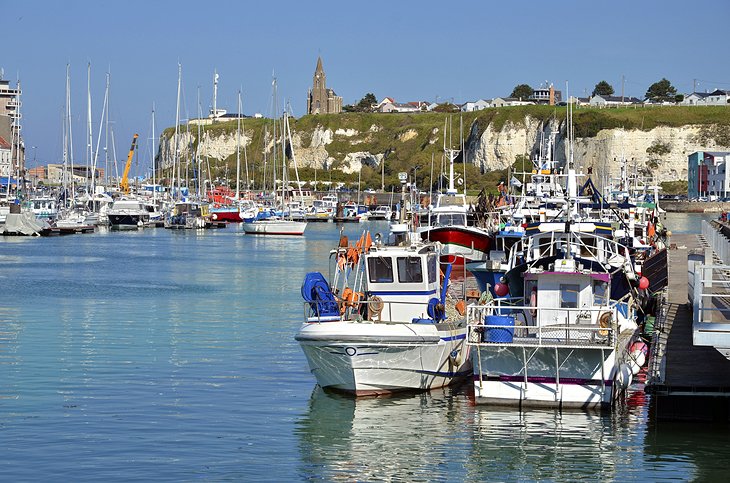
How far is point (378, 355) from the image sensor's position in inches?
896

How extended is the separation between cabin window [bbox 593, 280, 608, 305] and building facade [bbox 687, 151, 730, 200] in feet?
482

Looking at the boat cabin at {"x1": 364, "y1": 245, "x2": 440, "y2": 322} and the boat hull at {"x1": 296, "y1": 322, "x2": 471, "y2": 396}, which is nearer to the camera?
the boat hull at {"x1": 296, "y1": 322, "x2": 471, "y2": 396}

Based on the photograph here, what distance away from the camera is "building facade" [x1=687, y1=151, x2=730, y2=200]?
164 m

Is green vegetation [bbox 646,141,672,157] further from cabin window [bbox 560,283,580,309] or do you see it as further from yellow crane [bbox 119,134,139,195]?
cabin window [bbox 560,283,580,309]

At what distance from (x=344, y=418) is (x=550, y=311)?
4.86 metres

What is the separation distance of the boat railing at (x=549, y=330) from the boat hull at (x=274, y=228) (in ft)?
248

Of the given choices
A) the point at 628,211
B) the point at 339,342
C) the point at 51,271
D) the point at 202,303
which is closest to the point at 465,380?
the point at 339,342

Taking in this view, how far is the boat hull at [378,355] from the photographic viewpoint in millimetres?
22484

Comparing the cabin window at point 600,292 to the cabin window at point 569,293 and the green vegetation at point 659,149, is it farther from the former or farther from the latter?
the green vegetation at point 659,149

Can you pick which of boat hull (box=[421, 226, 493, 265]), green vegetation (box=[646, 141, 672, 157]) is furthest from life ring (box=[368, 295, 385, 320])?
green vegetation (box=[646, 141, 672, 157])

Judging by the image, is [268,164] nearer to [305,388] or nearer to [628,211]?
[628,211]

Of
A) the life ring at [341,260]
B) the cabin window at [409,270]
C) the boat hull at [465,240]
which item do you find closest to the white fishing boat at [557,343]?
the cabin window at [409,270]

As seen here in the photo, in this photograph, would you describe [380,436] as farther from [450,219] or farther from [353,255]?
[450,219]

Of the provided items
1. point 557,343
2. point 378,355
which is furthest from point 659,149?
point 557,343
